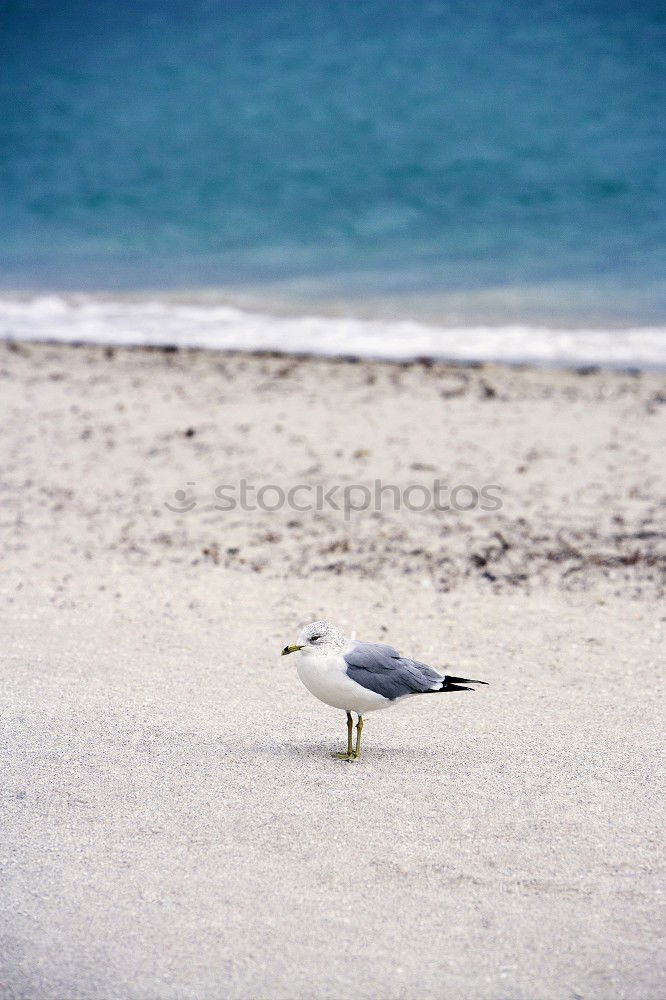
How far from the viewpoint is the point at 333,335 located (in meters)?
10.1

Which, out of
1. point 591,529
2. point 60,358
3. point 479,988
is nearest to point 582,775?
point 479,988

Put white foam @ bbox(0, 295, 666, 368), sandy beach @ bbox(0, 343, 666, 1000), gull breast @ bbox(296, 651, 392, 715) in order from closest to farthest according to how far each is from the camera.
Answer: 1. sandy beach @ bbox(0, 343, 666, 1000)
2. gull breast @ bbox(296, 651, 392, 715)
3. white foam @ bbox(0, 295, 666, 368)

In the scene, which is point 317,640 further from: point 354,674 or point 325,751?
point 325,751

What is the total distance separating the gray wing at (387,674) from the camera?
3.09m

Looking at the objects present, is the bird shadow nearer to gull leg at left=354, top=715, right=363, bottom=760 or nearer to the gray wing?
gull leg at left=354, top=715, right=363, bottom=760

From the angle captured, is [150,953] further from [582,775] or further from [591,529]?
[591,529]

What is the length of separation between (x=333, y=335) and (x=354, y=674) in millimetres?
7300

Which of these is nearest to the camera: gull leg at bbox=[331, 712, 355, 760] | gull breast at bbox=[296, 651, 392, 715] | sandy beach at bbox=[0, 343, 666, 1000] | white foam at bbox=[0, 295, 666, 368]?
sandy beach at bbox=[0, 343, 666, 1000]

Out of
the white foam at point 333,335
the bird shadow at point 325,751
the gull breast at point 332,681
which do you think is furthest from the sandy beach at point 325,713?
the white foam at point 333,335

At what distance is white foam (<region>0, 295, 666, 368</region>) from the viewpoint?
935cm

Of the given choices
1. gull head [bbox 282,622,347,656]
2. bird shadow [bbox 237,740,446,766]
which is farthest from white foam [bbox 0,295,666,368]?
gull head [bbox 282,622,347,656]

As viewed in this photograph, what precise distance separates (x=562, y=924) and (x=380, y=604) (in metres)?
2.13

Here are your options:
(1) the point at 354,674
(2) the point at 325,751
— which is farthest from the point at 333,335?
(1) the point at 354,674

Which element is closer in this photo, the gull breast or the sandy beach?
the sandy beach
